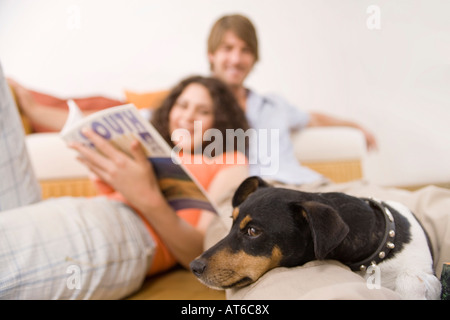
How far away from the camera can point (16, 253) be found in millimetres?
708

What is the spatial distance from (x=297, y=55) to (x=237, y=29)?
304 millimetres

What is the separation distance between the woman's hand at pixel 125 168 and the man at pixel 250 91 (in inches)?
14.2

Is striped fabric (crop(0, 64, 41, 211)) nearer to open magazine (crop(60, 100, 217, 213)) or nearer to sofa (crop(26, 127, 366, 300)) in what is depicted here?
open magazine (crop(60, 100, 217, 213))

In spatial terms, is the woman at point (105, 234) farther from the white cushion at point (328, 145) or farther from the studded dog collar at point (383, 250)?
the white cushion at point (328, 145)

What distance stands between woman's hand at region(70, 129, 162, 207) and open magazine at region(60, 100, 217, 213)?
0.05 ft

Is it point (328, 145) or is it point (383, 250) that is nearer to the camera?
point (383, 250)

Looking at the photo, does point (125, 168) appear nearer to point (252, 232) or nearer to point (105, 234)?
point (105, 234)

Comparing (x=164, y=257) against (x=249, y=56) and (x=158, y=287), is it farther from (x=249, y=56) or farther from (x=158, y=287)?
(x=249, y=56)

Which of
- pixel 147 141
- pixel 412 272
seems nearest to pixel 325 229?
pixel 412 272

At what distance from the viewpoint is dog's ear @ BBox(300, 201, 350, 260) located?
542mm

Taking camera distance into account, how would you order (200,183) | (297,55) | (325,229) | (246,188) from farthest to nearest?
(297,55) < (200,183) < (246,188) < (325,229)

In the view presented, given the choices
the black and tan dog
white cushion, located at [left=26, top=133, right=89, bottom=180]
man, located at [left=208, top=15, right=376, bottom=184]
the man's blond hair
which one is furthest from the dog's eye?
white cushion, located at [left=26, top=133, right=89, bottom=180]

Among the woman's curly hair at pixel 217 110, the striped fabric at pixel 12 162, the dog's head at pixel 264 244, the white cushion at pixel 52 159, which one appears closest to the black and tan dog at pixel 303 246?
the dog's head at pixel 264 244

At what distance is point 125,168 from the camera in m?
0.91
